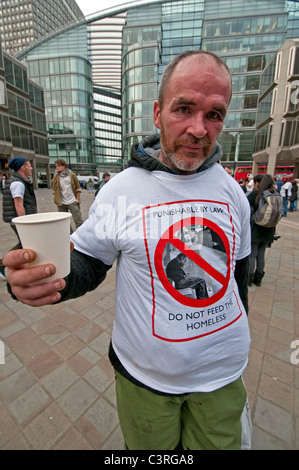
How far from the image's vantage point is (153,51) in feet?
128

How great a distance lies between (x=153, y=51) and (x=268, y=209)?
48.1 meters

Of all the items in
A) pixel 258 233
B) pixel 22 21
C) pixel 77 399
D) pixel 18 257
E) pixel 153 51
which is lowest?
pixel 77 399

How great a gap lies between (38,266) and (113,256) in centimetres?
41

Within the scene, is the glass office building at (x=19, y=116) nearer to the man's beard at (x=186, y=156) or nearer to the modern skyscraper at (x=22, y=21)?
the man's beard at (x=186, y=156)

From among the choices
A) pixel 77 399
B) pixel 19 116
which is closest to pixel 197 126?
pixel 77 399

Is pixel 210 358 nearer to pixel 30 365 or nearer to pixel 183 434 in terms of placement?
pixel 183 434

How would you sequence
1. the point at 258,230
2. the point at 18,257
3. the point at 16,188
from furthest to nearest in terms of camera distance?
the point at 258,230, the point at 16,188, the point at 18,257

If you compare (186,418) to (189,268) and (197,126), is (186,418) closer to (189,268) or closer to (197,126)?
(189,268)

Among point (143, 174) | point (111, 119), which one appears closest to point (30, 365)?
point (143, 174)

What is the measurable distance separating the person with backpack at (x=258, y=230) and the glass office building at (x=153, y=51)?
3890 cm

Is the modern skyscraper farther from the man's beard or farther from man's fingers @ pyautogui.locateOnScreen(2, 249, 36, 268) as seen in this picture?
man's fingers @ pyautogui.locateOnScreen(2, 249, 36, 268)

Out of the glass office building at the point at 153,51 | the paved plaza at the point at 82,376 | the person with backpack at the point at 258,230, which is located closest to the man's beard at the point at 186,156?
the paved plaza at the point at 82,376

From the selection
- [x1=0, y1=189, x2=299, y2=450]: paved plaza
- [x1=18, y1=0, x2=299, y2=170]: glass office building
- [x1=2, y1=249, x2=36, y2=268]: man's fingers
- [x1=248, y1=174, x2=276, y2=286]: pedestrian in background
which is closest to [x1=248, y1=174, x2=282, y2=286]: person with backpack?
[x1=248, y1=174, x2=276, y2=286]: pedestrian in background

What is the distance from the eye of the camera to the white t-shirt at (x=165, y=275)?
38.0 inches
